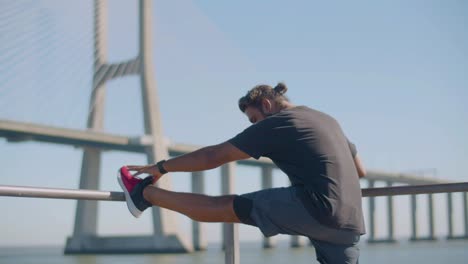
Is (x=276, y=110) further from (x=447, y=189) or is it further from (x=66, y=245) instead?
(x=66, y=245)

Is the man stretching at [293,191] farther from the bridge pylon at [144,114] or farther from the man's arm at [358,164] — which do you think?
the bridge pylon at [144,114]

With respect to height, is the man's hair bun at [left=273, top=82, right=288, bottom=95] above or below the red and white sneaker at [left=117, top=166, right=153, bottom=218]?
above

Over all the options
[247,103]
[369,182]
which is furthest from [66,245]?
[247,103]

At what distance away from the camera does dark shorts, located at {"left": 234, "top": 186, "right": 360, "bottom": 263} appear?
→ 193 centimetres

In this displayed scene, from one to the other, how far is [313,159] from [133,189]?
56cm

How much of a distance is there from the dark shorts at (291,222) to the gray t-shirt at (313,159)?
0.03 metres

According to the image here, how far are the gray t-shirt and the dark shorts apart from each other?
0.08ft

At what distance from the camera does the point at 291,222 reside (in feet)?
6.35

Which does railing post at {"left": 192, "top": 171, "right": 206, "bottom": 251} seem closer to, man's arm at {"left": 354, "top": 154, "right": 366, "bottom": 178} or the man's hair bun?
man's arm at {"left": 354, "top": 154, "right": 366, "bottom": 178}

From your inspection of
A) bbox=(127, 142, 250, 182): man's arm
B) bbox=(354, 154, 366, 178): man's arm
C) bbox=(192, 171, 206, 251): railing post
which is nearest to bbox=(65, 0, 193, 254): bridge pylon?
bbox=(192, 171, 206, 251): railing post

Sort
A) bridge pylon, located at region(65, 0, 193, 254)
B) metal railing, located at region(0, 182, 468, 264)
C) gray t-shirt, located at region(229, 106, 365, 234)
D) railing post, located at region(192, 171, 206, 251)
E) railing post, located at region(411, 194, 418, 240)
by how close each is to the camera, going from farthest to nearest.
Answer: railing post, located at region(411, 194, 418, 240) < railing post, located at region(192, 171, 206, 251) < bridge pylon, located at region(65, 0, 193, 254) < gray t-shirt, located at region(229, 106, 365, 234) < metal railing, located at region(0, 182, 468, 264)

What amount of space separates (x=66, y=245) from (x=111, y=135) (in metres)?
6.60

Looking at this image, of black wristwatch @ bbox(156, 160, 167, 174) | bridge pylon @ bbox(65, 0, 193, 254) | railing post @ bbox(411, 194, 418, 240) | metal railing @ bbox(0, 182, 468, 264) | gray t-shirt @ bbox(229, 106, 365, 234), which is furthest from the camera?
railing post @ bbox(411, 194, 418, 240)

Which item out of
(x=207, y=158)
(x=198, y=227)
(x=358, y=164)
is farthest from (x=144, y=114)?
(x=207, y=158)
